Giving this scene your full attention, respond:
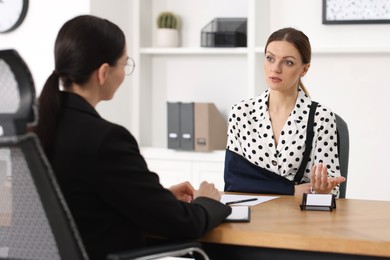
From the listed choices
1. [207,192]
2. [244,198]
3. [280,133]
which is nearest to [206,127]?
[280,133]

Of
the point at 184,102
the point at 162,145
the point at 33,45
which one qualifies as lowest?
the point at 162,145

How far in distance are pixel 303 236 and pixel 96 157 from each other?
0.68 meters

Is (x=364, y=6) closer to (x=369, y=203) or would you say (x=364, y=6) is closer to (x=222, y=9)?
(x=222, y=9)

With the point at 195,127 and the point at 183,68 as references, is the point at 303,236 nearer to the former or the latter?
the point at 195,127

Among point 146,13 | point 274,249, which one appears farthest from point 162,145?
point 274,249

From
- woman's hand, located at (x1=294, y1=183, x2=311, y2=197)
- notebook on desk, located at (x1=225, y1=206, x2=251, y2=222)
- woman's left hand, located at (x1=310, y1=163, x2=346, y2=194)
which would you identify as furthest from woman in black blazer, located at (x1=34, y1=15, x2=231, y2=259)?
woman's hand, located at (x1=294, y1=183, x2=311, y2=197)

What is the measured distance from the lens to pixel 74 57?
2.11m

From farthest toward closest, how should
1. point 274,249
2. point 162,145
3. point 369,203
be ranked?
1. point 162,145
2. point 369,203
3. point 274,249

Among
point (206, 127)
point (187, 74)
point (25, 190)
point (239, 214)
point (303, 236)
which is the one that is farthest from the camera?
point (187, 74)

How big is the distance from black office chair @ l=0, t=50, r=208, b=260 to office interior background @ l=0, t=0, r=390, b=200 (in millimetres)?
3275

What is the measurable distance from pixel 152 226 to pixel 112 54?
0.51 metres

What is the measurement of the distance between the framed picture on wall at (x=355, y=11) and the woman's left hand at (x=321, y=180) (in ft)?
7.82

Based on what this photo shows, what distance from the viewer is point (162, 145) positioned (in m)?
5.73

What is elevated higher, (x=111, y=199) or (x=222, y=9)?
(x=222, y=9)
